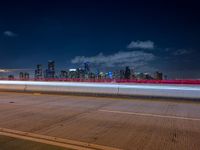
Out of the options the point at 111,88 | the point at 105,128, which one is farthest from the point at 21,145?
the point at 111,88

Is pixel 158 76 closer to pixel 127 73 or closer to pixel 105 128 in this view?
pixel 127 73

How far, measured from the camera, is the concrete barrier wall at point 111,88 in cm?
1279

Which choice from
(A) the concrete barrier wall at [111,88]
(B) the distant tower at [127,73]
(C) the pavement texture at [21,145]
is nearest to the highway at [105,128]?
(C) the pavement texture at [21,145]

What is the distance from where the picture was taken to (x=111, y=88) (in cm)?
1460

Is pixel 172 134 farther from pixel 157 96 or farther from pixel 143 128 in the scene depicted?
pixel 157 96

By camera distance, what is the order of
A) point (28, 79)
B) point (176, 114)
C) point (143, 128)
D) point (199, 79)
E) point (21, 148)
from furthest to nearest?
point (28, 79) < point (199, 79) < point (176, 114) < point (143, 128) < point (21, 148)

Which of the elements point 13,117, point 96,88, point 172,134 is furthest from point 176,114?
point 96,88

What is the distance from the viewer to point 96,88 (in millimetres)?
15086

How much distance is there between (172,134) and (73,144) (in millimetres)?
2443

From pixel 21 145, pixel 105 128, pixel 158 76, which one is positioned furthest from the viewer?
pixel 158 76

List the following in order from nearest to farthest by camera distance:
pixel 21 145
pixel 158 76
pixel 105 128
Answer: pixel 21 145 < pixel 105 128 < pixel 158 76

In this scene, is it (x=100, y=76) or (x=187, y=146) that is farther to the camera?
(x=100, y=76)

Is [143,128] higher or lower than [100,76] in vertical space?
lower

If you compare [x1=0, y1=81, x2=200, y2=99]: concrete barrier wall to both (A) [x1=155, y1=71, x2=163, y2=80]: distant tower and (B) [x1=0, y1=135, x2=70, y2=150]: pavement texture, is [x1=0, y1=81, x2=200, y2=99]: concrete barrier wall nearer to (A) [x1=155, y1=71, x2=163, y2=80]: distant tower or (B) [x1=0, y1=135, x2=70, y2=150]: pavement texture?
(A) [x1=155, y1=71, x2=163, y2=80]: distant tower
